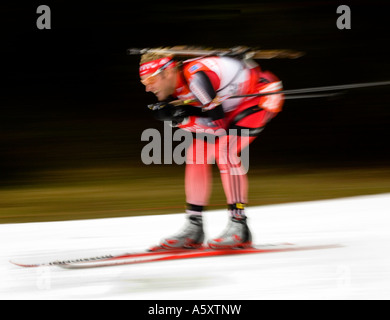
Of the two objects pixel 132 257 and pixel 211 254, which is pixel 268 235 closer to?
pixel 211 254

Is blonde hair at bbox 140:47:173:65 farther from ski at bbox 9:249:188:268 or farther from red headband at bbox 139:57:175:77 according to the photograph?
ski at bbox 9:249:188:268

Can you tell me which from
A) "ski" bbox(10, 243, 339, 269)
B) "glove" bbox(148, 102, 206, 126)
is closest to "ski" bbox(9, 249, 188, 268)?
"ski" bbox(10, 243, 339, 269)

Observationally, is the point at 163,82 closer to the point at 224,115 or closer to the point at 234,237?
the point at 224,115

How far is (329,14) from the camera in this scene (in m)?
9.00

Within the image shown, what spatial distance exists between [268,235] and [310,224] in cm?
42

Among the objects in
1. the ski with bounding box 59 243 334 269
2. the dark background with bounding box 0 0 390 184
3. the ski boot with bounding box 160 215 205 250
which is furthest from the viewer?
the dark background with bounding box 0 0 390 184

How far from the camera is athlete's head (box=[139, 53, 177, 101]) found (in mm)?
3135

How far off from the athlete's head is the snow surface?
2.68ft

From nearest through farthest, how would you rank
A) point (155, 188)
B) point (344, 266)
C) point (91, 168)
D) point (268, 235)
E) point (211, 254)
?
point (344, 266), point (211, 254), point (268, 235), point (155, 188), point (91, 168)

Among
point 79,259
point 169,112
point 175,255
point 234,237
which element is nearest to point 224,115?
point 169,112

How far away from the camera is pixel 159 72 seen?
313 centimetres

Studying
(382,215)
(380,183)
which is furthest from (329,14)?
(382,215)

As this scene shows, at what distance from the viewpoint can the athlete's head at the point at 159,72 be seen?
10.3ft

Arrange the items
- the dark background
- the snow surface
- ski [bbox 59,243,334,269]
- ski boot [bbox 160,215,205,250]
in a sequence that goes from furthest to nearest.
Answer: the dark background → ski boot [bbox 160,215,205,250] → ski [bbox 59,243,334,269] → the snow surface
